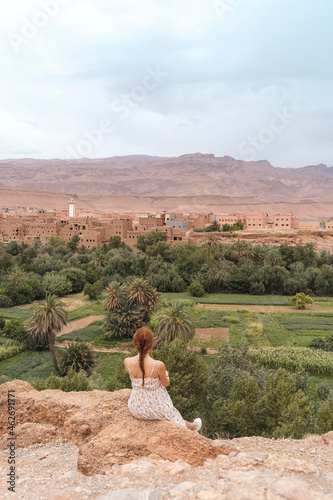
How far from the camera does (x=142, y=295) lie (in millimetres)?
24344

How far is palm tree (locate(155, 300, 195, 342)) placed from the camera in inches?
745

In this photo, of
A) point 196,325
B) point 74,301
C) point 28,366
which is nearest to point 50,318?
point 28,366

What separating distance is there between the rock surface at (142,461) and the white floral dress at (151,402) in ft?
0.33

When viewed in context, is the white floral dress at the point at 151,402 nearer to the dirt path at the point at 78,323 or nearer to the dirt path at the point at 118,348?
the dirt path at the point at 118,348

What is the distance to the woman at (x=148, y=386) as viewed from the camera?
405 centimetres

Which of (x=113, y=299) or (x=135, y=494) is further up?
(x=135, y=494)

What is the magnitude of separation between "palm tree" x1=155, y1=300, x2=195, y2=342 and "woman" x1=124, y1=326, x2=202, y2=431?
14.8m

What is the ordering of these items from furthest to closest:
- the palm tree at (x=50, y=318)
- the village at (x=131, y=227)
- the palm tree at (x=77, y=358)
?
1. the village at (x=131, y=227)
2. the palm tree at (x=77, y=358)
3. the palm tree at (x=50, y=318)

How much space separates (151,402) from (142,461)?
640 millimetres

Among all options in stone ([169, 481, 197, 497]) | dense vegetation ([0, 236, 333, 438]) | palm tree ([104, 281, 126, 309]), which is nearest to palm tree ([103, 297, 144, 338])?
dense vegetation ([0, 236, 333, 438])

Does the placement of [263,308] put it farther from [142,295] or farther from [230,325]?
[142,295]

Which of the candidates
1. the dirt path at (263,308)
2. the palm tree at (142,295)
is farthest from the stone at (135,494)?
the dirt path at (263,308)

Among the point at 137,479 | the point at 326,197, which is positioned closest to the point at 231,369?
the point at 137,479

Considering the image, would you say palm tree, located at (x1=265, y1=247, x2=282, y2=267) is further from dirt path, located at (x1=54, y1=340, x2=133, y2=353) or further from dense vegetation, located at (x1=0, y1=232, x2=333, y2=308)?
dirt path, located at (x1=54, y1=340, x2=133, y2=353)
